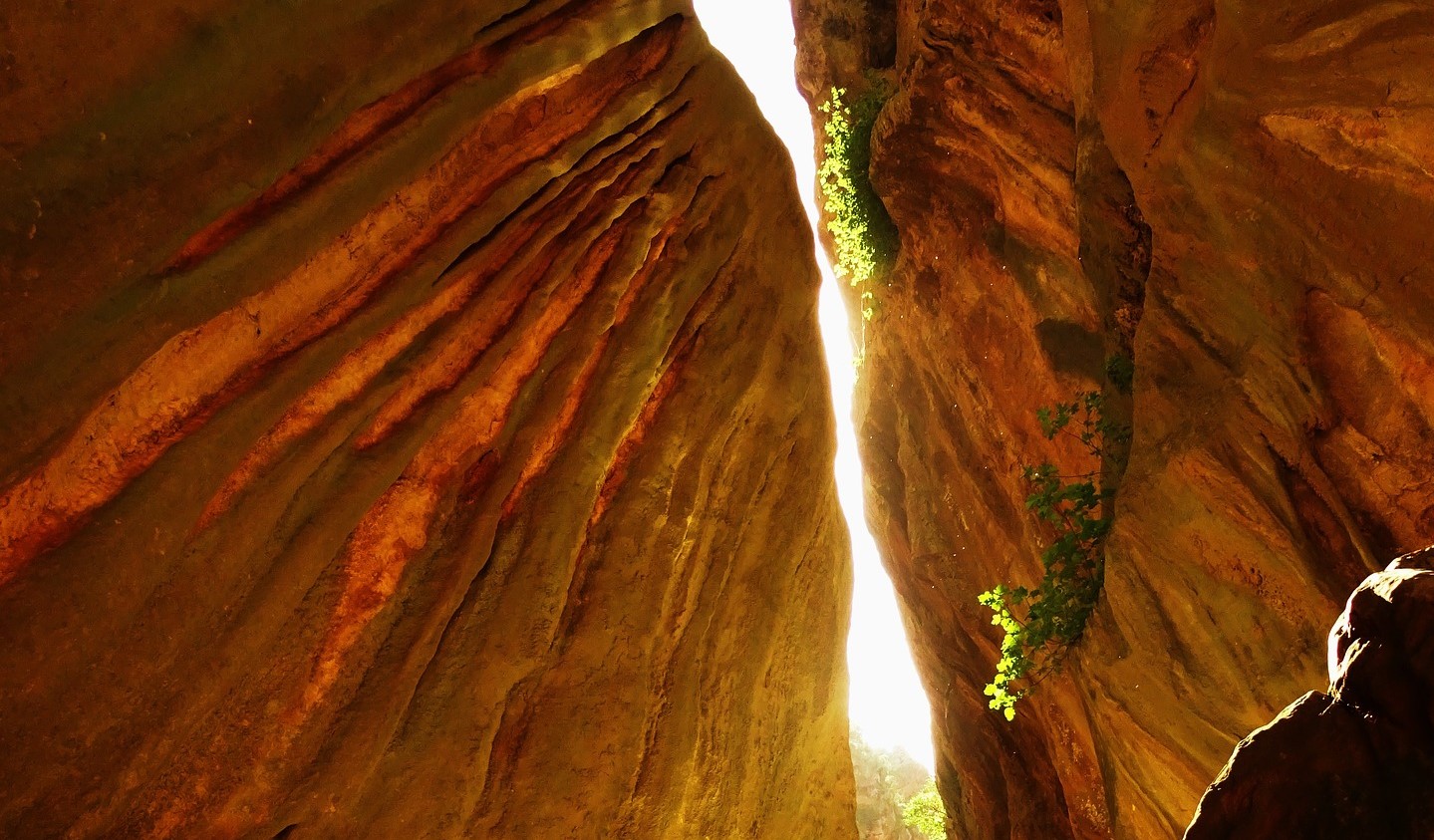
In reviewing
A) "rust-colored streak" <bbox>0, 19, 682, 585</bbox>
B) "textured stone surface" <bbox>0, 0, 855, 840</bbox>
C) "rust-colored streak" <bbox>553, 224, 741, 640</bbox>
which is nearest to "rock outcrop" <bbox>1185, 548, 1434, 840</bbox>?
"textured stone surface" <bbox>0, 0, 855, 840</bbox>

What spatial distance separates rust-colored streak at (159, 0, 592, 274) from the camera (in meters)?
3.76

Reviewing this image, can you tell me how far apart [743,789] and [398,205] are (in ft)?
13.4

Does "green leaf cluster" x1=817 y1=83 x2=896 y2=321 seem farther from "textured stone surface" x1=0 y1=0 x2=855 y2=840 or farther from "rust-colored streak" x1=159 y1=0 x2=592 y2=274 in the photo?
"rust-colored streak" x1=159 y1=0 x2=592 y2=274

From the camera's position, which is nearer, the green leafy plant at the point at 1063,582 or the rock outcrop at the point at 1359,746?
the rock outcrop at the point at 1359,746

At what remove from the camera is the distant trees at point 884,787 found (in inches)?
924

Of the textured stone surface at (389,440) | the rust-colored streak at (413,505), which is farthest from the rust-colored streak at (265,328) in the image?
the rust-colored streak at (413,505)

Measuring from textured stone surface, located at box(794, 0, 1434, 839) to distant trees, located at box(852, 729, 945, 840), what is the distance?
54.5 ft

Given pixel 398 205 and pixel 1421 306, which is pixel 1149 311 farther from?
pixel 398 205

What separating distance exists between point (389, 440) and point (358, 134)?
4.93 ft

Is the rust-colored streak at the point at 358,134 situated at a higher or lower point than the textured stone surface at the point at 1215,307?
higher

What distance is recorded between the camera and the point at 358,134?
14.5ft

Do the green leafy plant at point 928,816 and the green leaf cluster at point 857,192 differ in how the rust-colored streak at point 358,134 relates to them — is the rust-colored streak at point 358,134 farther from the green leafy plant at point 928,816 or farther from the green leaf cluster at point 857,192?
the green leafy plant at point 928,816

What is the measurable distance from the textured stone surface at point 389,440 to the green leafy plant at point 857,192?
4.13 metres

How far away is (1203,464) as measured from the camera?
4855mm
